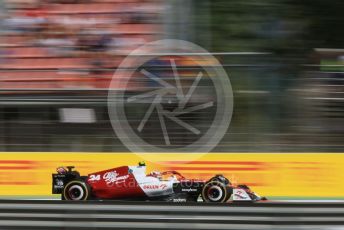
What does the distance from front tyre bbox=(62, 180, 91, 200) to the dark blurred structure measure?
4.85 ft

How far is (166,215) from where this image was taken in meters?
4.33

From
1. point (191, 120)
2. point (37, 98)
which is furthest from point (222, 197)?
point (37, 98)

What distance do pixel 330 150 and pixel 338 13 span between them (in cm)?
320

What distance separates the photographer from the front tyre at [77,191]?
19.1ft

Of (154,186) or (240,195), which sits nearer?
(240,195)

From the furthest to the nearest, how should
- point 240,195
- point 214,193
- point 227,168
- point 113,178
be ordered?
point 227,168, point 113,178, point 240,195, point 214,193

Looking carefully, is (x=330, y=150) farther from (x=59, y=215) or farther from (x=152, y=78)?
(x=59, y=215)

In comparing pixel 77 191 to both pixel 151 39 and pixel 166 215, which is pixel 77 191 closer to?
pixel 166 215

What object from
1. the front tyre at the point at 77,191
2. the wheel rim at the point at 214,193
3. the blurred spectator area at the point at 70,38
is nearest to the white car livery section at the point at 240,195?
the wheel rim at the point at 214,193

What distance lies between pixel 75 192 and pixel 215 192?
1248mm

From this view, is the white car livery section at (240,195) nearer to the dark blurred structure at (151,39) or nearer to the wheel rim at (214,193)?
the wheel rim at (214,193)

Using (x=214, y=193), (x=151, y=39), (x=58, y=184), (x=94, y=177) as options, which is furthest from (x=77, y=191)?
(x=151, y=39)

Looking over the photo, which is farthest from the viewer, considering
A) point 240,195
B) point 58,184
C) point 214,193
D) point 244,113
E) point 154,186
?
point 244,113

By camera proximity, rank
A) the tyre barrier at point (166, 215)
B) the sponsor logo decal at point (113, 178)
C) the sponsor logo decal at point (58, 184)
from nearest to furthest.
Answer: the tyre barrier at point (166, 215)
the sponsor logo decal at point (113, 178)
the sponsor logo decal at point (58, 184)
